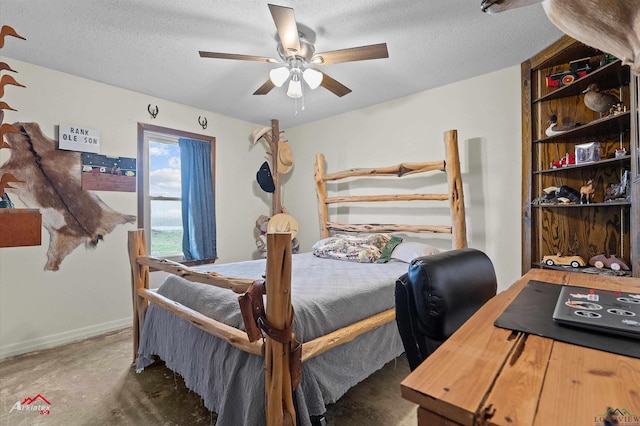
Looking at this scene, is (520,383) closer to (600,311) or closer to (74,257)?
(600,311)

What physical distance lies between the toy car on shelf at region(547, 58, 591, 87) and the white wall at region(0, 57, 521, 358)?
0.28 m

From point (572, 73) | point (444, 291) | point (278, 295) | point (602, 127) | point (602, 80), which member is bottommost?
point (278, 295)

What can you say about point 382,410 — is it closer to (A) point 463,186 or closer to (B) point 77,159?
(A) point 463,186

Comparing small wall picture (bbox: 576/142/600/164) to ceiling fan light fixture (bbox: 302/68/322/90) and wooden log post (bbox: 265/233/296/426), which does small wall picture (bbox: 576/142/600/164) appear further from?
wooden log post (bbox: 265/233/296/426)

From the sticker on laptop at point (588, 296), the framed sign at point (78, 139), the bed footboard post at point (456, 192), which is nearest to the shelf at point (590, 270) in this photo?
the bed footboard post at point (456, 192)

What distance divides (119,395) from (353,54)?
8.60ft

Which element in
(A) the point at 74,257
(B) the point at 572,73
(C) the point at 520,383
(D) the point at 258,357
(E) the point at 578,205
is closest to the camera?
(C) the point at 520,383

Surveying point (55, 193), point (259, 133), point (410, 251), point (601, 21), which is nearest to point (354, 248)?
point (410, 251)

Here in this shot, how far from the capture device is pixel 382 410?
1.68 meters

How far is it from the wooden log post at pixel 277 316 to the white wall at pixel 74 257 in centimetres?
251

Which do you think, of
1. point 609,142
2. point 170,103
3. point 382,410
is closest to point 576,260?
point 609,142

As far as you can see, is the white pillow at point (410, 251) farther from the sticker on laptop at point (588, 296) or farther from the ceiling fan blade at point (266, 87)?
the ceiling fan blade at point (266, 87)

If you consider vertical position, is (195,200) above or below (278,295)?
above

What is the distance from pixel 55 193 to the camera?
2582mm
